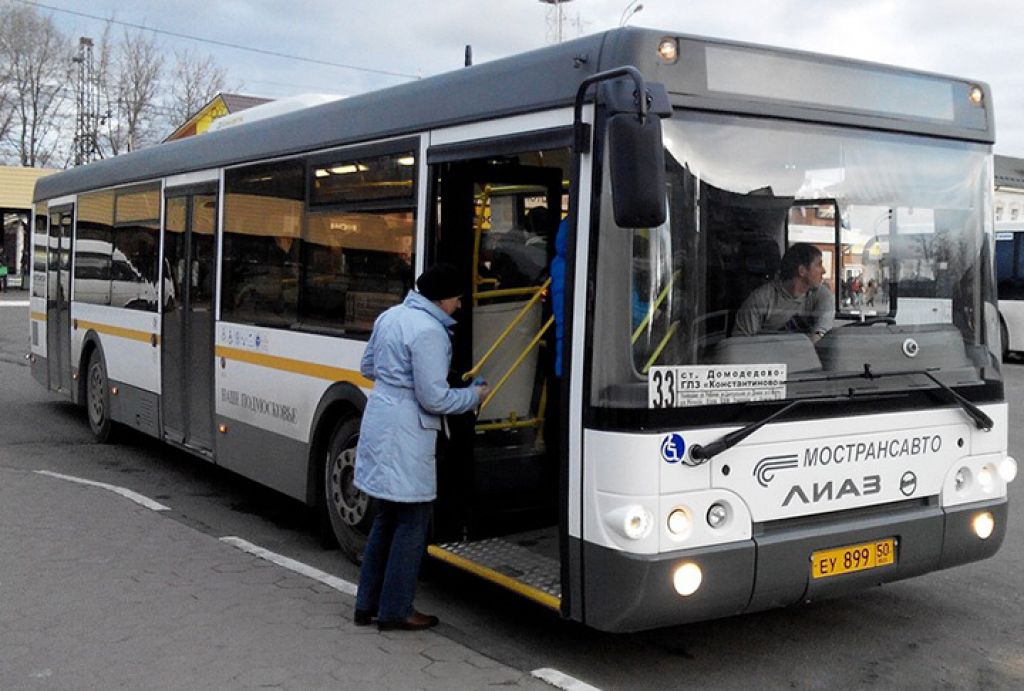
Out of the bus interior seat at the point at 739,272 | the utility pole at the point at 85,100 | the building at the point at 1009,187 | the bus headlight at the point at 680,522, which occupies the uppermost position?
the utility pole at the point at 85,100

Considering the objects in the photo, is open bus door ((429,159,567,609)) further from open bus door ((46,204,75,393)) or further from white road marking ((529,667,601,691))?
open bus door ((46,204,75,393))

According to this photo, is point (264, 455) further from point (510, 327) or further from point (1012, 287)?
point (1012, 287)

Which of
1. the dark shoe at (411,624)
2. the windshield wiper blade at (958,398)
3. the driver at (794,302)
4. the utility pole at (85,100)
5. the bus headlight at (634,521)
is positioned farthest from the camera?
the utility pole at (85,100)

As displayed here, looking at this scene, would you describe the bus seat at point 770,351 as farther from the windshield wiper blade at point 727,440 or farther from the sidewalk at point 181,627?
the sidewalk at point 181,627

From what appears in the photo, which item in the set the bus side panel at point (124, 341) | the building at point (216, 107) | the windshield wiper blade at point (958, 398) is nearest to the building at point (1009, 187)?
the building at point (216, 107)

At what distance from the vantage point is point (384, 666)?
5027 mm

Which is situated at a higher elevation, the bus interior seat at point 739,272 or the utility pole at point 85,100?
the utility pole at point 85,100

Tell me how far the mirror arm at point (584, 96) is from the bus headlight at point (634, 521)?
148 cm

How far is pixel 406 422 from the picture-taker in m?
5.32

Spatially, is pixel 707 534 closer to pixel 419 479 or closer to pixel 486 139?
pixel 419 479

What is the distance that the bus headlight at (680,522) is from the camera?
4586 millimetres

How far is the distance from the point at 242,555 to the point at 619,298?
3.42 m

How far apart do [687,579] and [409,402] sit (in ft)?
5.11

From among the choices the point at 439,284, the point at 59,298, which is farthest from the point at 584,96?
the point at 59,298
